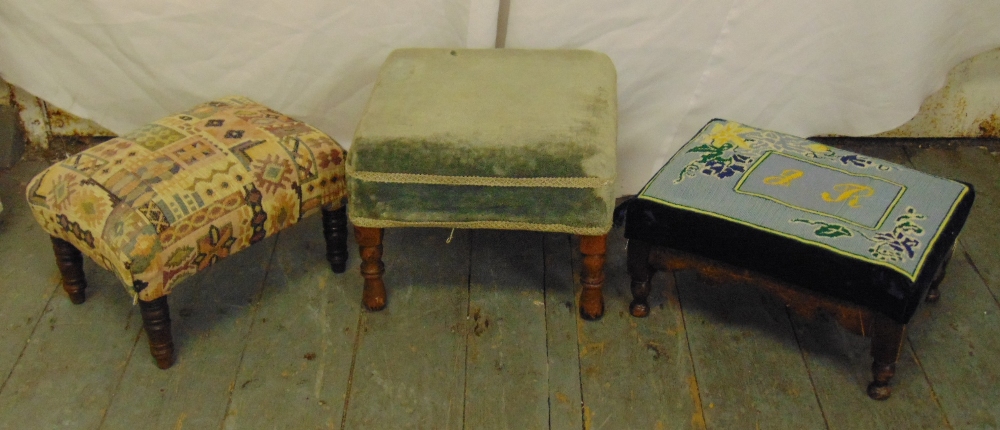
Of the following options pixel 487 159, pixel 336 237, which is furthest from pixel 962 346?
pixel 336 237

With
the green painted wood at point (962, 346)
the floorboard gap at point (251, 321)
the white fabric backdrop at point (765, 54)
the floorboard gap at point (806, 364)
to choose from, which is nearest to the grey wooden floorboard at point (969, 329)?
the green painted wood at point (962, 346)

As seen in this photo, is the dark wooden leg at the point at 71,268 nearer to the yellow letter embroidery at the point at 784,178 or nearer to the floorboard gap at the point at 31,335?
the floorboard gap at the point at 31,335

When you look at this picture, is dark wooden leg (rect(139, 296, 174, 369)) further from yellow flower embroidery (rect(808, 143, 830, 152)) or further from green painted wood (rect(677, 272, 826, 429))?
yellow flower embroidery (rect(808, 143, 830, 152))

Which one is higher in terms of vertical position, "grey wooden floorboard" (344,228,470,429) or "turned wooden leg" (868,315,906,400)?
"turned wooden leg" (868,315,906,400)

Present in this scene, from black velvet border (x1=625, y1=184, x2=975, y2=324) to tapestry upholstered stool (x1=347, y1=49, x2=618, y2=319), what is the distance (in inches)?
4.2

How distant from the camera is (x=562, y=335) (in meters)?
1.63

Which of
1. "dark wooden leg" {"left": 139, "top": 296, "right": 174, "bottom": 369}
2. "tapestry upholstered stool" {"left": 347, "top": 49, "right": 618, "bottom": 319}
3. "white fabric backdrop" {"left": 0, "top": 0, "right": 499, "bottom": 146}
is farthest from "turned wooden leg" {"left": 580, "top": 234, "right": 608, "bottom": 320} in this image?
"dark wooden leg" {"left": 139, "top": 296, "right": 174, "bottom": 369}

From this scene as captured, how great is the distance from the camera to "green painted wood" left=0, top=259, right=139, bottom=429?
4.81ft

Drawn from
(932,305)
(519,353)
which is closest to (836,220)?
(932,305)

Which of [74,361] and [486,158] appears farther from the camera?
[74,361]

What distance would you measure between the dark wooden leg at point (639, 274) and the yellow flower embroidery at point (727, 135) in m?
0.26

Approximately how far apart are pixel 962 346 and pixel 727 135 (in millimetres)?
592

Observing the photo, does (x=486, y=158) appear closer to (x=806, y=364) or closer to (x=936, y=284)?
(x=806, y=364)

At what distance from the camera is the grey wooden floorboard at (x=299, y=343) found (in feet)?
4.83
